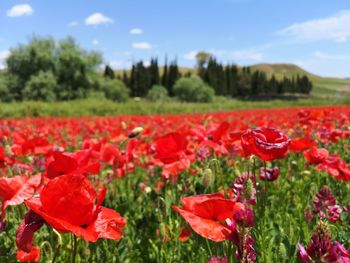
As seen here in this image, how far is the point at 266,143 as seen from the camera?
4.60 feet

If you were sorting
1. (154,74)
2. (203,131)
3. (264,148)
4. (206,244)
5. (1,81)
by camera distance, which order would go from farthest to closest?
(154,74)
(1,81)
(203,131)
(206,244)
(264,148)

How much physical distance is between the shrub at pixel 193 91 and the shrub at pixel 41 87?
2660 cm

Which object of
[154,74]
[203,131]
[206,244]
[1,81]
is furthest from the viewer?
[154,74]

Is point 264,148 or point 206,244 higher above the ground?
point 264,148

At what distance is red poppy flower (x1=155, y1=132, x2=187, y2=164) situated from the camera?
1974 millimetres

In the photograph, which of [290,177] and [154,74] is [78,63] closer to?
[154,74]

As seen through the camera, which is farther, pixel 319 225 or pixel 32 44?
pixel 32 44

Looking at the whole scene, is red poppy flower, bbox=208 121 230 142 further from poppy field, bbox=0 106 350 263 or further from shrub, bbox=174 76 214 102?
shrub, bbox=174 76 214 102

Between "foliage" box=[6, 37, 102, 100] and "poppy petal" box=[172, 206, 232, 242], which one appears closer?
"poppy petal" box=[172, 206, 232, 242]

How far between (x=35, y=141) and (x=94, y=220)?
5.37 feet

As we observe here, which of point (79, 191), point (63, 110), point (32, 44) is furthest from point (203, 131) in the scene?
point (32, 44)

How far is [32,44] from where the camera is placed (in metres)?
49.8

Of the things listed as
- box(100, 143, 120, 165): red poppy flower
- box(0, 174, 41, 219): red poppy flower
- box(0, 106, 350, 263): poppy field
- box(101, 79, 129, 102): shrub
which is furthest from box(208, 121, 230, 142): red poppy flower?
box(101, 79, 129, 102): shrub

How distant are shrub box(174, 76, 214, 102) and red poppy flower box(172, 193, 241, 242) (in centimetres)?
6668
